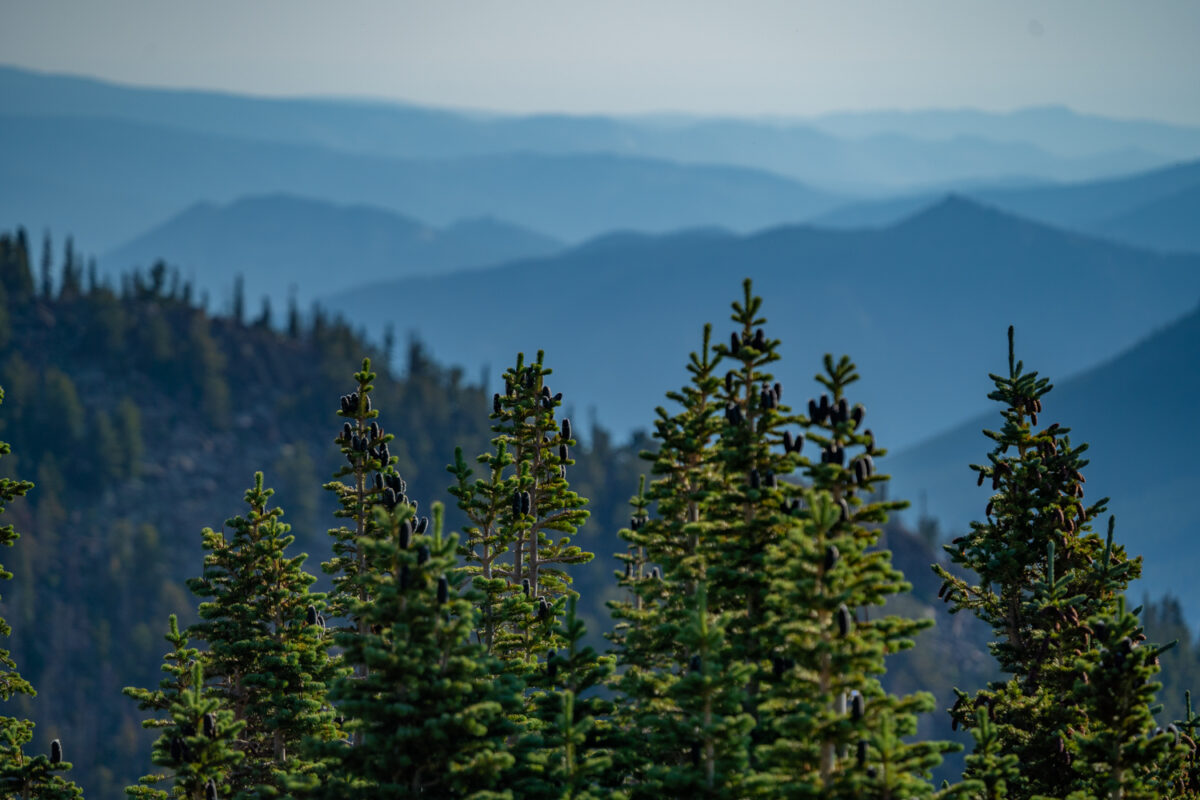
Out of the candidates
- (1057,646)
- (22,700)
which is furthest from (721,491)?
(22,700)

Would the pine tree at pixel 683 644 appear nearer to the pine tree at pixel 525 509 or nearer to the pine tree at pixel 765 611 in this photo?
the pine tree at pixel 765 611

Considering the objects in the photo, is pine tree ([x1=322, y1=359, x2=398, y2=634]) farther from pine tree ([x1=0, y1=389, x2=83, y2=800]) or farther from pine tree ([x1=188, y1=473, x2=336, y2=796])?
pine tree ([x1=0, y1=389, x2=83, y2=800])

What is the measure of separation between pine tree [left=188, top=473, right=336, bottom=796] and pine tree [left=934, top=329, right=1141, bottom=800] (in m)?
15.2

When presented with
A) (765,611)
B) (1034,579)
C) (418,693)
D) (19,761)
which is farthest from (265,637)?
(1034,579)

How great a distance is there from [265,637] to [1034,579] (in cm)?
1879

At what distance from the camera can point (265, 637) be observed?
113ft

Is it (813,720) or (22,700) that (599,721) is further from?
(22,700)

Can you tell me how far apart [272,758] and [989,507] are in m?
19.3

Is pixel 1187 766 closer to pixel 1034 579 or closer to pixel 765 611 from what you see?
pixel 1034 579

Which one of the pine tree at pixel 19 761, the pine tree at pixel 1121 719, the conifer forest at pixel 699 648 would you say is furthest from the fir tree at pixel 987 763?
the pine tree at pixel 19 761

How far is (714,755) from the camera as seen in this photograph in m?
26.7

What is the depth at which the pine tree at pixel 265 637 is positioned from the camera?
111ft

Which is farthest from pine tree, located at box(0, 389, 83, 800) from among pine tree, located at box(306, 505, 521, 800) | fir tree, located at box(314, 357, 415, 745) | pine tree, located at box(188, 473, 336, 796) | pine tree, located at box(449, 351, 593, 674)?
pine tree, located at box(449, 351, 593, 674)

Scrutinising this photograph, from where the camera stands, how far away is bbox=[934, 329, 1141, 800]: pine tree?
1255 inches
